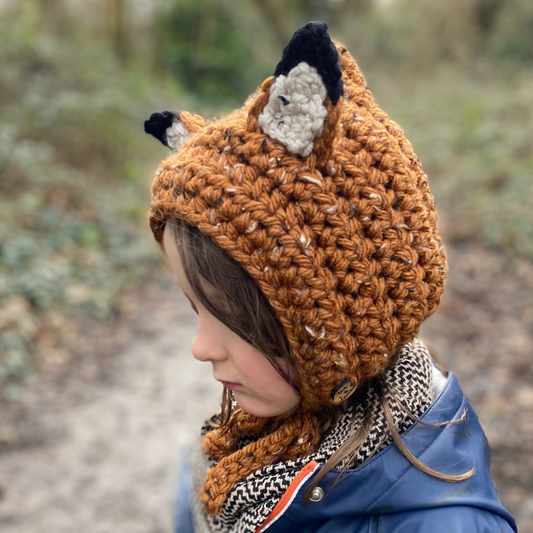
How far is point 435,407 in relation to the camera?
131cm

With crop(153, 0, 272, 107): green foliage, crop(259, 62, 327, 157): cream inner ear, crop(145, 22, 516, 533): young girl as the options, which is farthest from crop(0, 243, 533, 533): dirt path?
crop(153, 0, 272, 107): green foliage

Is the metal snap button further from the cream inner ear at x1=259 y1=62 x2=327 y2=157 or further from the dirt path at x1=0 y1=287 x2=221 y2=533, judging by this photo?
the dirt path at x1=0 y1=287 x2=221 y2=533

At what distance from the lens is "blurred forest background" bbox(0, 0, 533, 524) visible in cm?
487

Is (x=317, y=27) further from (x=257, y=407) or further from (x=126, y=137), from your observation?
(x=126, y=137)

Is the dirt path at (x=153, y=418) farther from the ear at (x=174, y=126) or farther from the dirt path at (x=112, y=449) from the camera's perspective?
the ear at (x=174, y=126)

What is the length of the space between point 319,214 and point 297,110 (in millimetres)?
230

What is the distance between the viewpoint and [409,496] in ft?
3.82

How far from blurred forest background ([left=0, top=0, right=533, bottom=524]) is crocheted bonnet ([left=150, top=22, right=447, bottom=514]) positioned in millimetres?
527

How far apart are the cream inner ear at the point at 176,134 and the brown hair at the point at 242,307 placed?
0.25 m

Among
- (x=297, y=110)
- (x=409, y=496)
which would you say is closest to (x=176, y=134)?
(x=297, y=110)

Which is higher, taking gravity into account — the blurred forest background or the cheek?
the blurred forest background

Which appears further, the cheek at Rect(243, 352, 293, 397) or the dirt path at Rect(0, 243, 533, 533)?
the dirt path at Rect(0, 243, 533, 533)

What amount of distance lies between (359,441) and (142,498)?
8.48 ft

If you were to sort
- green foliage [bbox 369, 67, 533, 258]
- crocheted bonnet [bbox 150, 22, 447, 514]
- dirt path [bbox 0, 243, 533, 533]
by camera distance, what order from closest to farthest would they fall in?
crocheted bonnet [bbox 150, 22, 447, 514] < dirt path [bbox 0, 243, 533, 533] < green foliage [bbox 369, 67, 533, 258]
